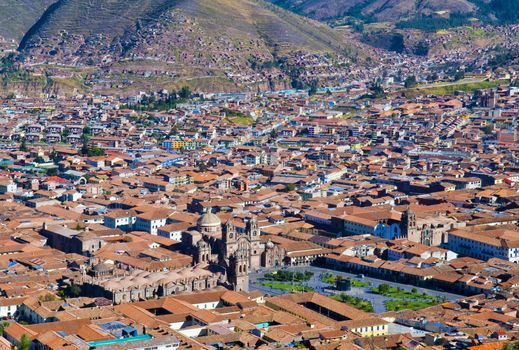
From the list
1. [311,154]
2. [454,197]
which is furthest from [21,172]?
[454,197]

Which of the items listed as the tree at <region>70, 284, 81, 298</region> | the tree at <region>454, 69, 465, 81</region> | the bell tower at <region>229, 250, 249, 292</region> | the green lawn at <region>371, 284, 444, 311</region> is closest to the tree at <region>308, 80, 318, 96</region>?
the tree at <region>454, 69, 465, 81</region>

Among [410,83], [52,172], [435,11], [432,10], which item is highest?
[432,10]

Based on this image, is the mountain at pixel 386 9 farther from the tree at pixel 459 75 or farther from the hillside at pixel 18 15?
the tree at pixel 459 75

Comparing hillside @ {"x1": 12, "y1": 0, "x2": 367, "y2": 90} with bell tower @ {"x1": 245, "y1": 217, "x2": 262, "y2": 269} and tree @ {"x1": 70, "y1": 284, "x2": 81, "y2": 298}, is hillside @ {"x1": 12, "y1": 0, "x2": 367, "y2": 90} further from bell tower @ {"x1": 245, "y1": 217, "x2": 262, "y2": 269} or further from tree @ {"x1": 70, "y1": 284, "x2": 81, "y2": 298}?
tree @ {"x1": 70, "y1": 284, "x2": 81, "y2": 298}

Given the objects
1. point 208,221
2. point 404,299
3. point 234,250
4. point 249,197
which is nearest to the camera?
point 404,299

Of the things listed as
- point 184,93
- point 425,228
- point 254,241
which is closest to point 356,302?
point 254,241

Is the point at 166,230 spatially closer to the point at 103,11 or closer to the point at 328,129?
the point at 328,129

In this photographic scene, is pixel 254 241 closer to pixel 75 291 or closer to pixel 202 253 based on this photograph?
pixel 202 253
